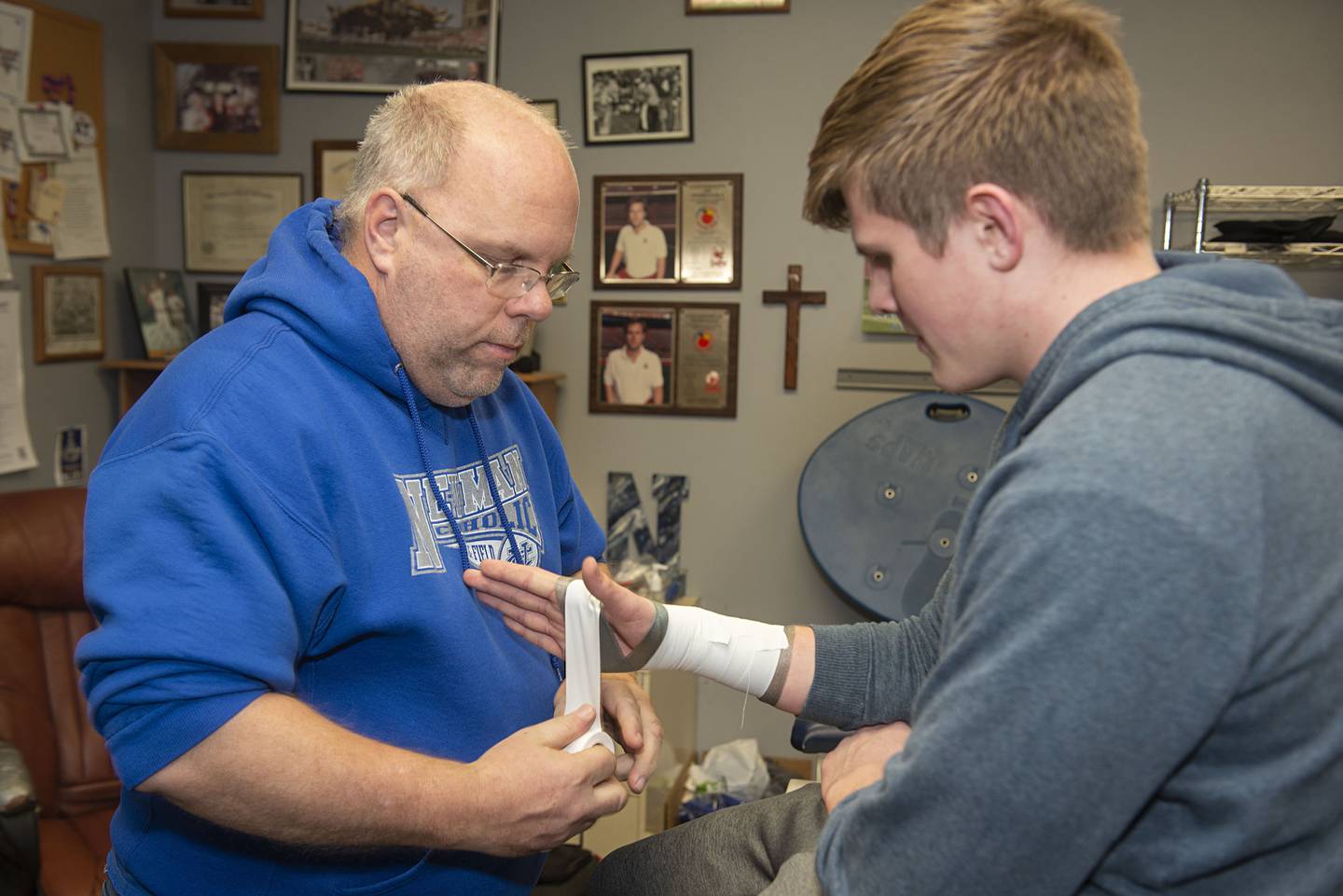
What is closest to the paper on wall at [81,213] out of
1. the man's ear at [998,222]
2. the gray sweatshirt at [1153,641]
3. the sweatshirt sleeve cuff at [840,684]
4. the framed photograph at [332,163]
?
the framed photograph at [332,163]

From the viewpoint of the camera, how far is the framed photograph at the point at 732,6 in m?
3.27

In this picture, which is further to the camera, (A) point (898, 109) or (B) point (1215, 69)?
(B) point (1215, 69)

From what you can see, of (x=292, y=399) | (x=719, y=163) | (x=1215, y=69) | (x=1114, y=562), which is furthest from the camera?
(x=719, y=163)

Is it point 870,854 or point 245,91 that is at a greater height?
point 245,91

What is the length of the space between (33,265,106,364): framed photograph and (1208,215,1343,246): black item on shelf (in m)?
3.29

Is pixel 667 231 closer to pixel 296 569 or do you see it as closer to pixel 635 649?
pixel 635 649

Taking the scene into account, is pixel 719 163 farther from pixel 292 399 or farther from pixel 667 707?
pixel 292 399

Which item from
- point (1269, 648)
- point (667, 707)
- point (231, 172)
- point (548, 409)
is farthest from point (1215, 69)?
point (231, 172)

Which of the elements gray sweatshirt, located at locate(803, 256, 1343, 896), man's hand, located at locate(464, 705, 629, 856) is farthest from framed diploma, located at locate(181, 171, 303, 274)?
gray sweatshirt, located at locate(803, 256, 1343, 896)

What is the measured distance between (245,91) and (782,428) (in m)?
2.19

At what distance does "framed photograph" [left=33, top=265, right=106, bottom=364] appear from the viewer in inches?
116

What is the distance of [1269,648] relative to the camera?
72 centimetres

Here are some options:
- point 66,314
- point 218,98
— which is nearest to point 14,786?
point 66,314

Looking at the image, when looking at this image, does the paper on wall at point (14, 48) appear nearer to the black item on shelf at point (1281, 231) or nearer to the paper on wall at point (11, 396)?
the paper on wall at point (11, 396)
